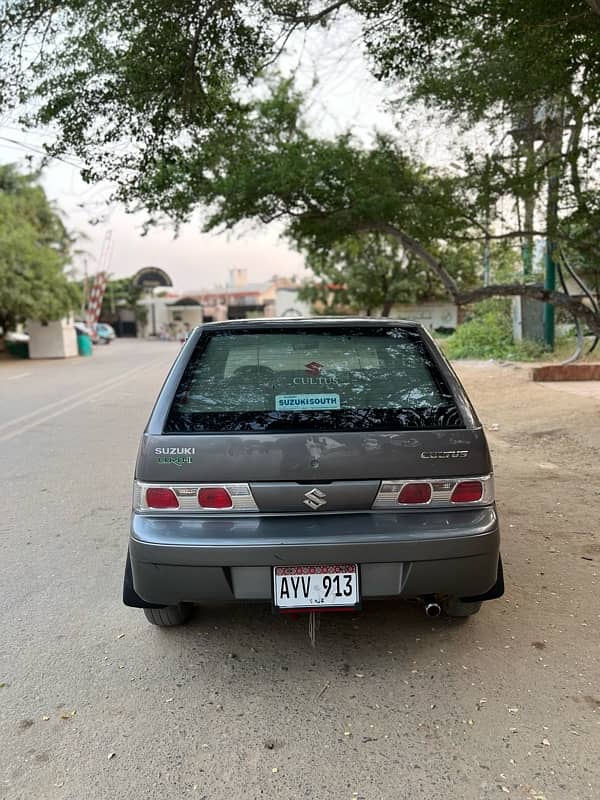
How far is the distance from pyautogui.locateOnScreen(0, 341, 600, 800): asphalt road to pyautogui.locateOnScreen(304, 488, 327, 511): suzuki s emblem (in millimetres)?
783

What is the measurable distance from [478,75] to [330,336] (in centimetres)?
683

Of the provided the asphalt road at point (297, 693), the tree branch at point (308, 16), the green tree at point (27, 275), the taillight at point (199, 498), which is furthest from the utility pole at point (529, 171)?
the green tree at point (27, 275)

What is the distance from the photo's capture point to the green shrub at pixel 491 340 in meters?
18.4

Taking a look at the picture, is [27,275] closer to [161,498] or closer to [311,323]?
[311,323]

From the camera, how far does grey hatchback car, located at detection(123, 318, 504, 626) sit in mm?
2686

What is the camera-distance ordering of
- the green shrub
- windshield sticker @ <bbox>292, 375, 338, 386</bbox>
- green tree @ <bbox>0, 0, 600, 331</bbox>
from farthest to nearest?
the green shrub → green tree @ <bbox>0, 0, 600, 331</bbox> → windshield sticker @ <bbox>292, 375, 338, 386</bbox>

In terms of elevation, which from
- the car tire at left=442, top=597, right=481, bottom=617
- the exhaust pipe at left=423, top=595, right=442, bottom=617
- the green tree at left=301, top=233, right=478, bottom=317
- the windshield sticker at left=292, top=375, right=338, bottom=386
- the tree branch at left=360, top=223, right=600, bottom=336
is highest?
the green tree at left=301, top=233, right=478, bottom=317

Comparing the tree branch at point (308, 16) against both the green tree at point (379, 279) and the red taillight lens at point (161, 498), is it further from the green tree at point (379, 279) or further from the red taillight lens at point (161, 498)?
the green tree at point (379, 279)

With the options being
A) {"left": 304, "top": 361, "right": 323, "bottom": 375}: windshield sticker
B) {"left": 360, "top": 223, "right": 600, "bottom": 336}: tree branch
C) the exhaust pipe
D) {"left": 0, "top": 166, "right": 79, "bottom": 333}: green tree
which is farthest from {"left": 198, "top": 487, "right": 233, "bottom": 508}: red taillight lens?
{"left": 0, "top": 166, "right": 79, "bottom": 333}: green tree

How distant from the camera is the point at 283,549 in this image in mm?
2645

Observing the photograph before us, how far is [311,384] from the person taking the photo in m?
2.98

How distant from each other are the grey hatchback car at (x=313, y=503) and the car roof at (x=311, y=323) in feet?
1.49

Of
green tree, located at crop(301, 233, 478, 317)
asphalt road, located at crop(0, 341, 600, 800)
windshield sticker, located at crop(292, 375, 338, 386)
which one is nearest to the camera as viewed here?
asphalt road, located at crop(0, 341, 600, 800)

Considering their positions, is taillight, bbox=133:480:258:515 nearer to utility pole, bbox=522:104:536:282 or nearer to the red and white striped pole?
utility pole, bbox=522:104:536:282
